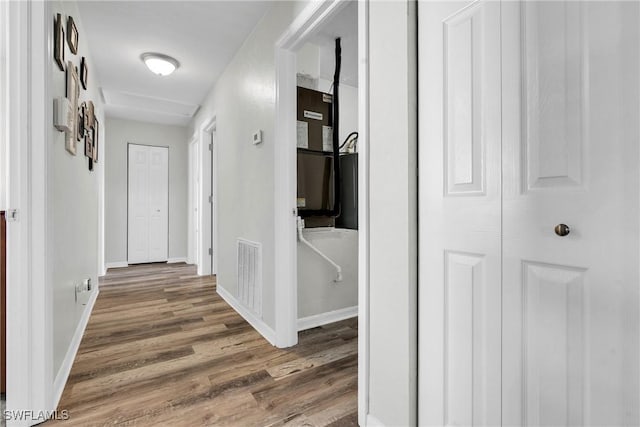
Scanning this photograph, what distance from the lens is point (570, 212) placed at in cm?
80

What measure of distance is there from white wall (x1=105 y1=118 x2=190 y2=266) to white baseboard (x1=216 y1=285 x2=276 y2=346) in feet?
9.23

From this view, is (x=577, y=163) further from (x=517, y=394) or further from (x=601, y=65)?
(x=517, y=394)

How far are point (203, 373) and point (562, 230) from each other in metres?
1.89

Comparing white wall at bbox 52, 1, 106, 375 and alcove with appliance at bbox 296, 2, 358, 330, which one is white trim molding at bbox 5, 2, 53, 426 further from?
alcove with appliance at bbox 296, 2, 358, 330

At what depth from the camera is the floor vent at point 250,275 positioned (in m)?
2.52

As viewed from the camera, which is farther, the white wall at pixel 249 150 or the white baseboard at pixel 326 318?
the white baseboard at pixel 326 318

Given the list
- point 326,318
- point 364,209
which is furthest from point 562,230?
point 326,318

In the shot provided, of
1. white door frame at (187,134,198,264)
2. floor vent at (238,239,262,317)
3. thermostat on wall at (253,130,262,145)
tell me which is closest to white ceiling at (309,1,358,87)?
thermostat on wall at (253,130,262,145)

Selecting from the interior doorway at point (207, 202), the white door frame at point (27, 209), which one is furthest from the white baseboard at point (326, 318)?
the interior doorway at point (207, 202)

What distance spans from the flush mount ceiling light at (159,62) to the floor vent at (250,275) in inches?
77.3

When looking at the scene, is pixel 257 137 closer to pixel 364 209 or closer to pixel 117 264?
pixel 364 209

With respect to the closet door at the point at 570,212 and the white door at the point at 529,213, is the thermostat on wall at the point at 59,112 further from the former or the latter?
the closet door at the point at 570,212

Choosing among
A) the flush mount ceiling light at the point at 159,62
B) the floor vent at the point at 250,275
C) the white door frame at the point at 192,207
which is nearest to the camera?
the floor vent at the point at 250,275

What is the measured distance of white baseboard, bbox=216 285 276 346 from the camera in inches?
90.0
